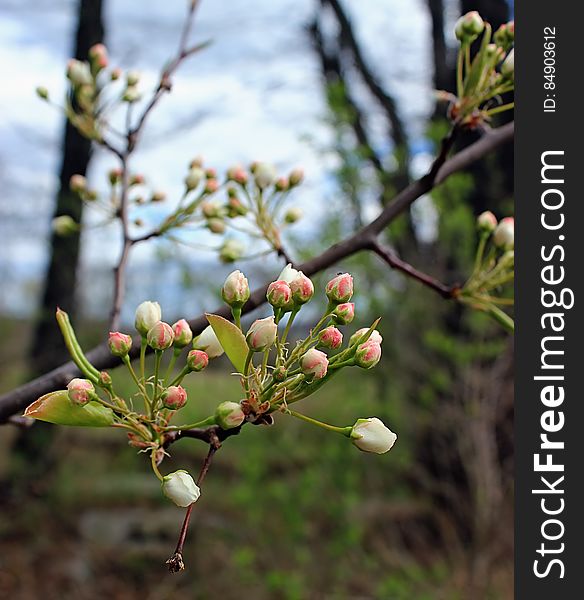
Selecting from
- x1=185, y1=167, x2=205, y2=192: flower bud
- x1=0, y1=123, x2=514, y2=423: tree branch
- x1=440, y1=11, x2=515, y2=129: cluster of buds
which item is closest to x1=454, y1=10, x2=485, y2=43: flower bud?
Result: x1=440, y1=11, x2=515, y2=129: cluster of buds

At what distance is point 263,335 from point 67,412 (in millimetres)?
135

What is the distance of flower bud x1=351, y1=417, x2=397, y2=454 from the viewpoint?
1.74 ft

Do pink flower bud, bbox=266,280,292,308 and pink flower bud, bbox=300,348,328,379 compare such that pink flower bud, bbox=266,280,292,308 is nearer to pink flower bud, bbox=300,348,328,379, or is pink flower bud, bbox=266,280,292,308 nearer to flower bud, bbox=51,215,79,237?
pink flower bud, bbox=300,348,328,379

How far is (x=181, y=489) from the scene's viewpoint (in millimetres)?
492

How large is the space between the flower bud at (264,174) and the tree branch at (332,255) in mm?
161

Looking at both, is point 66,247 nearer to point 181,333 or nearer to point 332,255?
point 332,255

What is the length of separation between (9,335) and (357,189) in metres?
2.92

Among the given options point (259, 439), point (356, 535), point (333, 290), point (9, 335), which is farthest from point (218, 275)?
point (333, 290)

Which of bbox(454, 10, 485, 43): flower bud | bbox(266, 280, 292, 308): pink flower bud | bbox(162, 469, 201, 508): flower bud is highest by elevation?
bbox(454, 10, 485, 43): flower bud

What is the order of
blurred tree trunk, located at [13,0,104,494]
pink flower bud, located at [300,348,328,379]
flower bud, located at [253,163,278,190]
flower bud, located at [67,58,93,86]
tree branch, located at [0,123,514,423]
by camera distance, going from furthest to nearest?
blurred tree trunk, located at [13,0,104,494], flower bud, located at [67,58,93,86], flower bud, located at [253,163,278,190], tree branch, located at [0,123,514,423], pink flower bud, located at [300,348,328,379]

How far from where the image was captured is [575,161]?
3.08 feet

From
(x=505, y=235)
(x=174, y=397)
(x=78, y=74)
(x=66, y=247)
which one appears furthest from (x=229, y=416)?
(x=66, y=247)

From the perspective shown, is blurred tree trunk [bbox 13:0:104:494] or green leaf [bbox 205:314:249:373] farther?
blurred tree trunk [bbox 13:0:104:494]

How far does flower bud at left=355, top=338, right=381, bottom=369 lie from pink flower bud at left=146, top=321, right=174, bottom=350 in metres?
0.13
